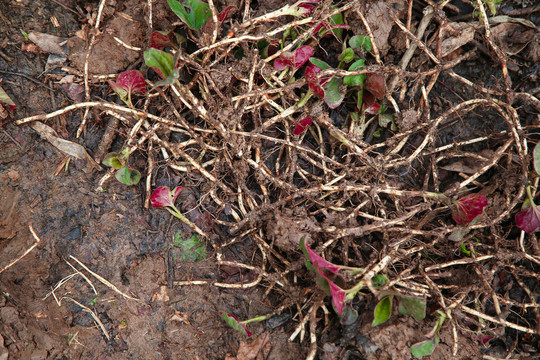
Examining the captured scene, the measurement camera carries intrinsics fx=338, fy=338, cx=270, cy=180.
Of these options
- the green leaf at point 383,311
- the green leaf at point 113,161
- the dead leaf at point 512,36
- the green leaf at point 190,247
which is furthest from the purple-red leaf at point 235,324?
the dead leaf at point 512,36

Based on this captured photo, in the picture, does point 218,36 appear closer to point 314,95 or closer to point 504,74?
point 314,95

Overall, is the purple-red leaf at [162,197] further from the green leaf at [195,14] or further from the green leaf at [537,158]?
the green leaf at [537,158]

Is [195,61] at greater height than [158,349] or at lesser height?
greater

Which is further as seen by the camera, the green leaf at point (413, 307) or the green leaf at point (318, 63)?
the green leaf at point (318, 63)

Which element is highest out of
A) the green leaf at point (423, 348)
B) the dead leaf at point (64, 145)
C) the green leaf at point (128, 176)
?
the dead leaf at point (64, 145)

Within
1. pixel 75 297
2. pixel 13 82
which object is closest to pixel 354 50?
pixel 13 82

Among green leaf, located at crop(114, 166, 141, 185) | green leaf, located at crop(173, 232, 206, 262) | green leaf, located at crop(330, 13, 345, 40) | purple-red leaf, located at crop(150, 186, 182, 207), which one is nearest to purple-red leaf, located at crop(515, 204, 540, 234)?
green leaf, located at crop(330, 13, 345, 40)
